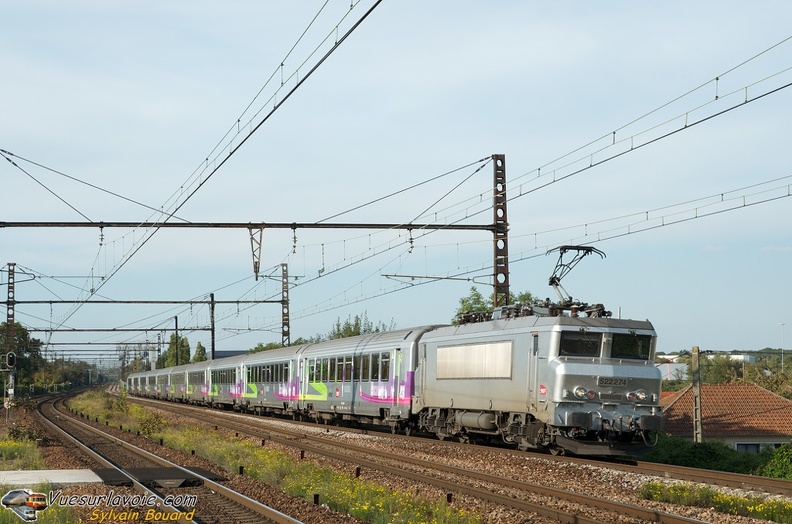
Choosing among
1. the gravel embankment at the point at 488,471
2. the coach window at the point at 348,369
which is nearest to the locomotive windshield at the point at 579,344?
the gravel embankment at the point at 488,471

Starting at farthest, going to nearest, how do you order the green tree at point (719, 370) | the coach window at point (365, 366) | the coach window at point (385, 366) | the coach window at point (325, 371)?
the green tree at point (719, 370), the coach window at point (325, 371), the coach window at point (365, 366), the coach window at point (385, 366)

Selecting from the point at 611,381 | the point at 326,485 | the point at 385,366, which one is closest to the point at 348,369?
the point at 385,366

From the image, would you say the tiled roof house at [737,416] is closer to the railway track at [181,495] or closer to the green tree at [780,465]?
the green tree at [780,465]

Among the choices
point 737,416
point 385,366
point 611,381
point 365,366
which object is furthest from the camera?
point 737,416

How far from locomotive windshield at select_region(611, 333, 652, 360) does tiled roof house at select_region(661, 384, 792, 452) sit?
2445cm

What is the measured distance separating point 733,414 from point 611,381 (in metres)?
33.0

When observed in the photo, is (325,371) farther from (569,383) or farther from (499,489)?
(499,489)

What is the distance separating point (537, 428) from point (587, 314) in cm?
299

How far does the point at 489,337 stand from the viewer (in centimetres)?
2455

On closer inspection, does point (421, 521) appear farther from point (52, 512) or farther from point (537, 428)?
point (537, 428)

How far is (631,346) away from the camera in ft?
72.9

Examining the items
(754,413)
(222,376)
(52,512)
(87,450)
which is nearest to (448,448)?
(87,450)

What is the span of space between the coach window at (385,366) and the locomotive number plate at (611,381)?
1123 centimetres

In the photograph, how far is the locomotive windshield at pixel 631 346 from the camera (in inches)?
868
